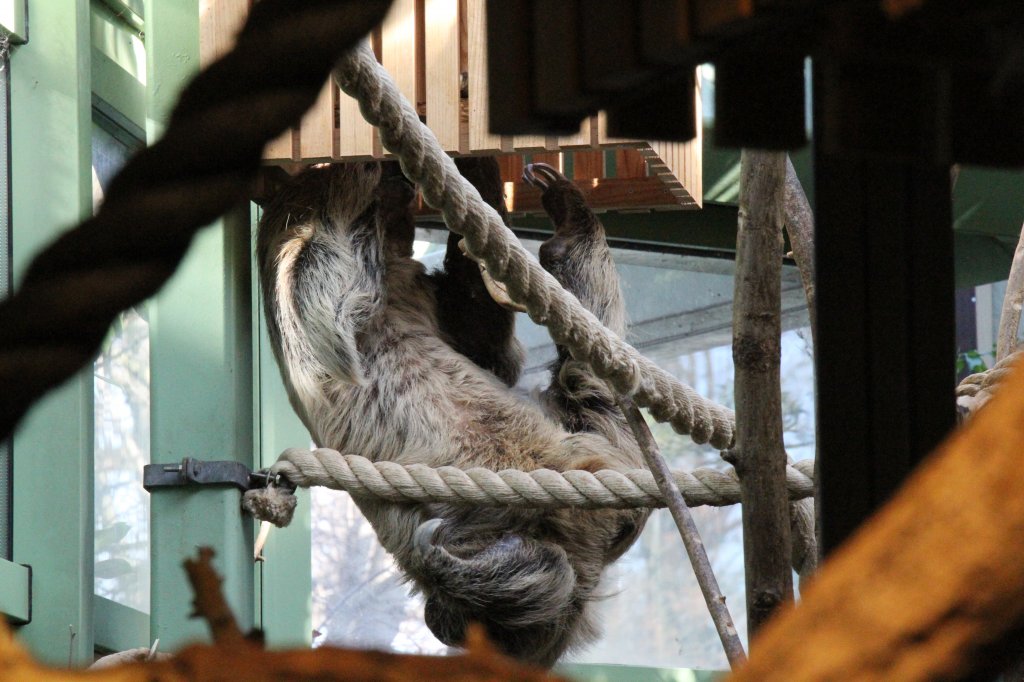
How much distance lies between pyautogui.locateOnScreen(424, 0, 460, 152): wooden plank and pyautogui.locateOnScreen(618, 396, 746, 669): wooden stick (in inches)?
49.3

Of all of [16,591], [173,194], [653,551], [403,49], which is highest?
[403,49]

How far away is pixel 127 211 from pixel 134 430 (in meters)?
4.67

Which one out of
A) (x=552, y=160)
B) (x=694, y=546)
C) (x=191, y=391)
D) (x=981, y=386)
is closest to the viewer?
(x=694, y=546)

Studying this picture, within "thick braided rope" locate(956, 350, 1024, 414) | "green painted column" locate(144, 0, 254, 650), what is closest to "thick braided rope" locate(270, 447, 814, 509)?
"green painted column" locate(144, 0, 254, 650)

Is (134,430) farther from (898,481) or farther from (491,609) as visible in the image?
(898,481)

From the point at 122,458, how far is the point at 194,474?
153 centimetres

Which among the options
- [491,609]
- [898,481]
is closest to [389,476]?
[491,609]

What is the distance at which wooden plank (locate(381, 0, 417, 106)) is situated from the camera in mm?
3467

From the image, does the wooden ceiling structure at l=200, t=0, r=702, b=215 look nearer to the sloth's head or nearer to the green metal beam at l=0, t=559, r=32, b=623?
the sloth's head

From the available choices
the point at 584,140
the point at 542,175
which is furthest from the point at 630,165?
the point at 584,140

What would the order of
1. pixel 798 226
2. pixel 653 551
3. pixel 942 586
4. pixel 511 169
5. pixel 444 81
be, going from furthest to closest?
pixel 653 551, pixel 511 169, pixel 444 81, pixel 798 226, pixel 942 586

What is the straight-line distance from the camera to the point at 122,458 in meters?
4.94

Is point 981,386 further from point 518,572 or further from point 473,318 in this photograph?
point 473,318

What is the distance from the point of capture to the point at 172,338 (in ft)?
12.1
